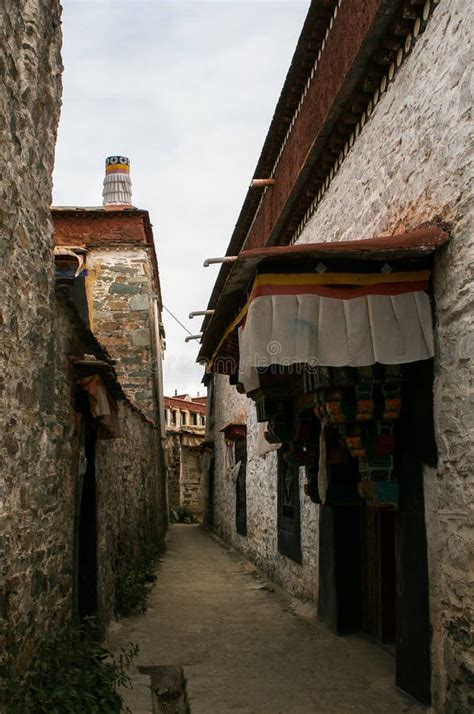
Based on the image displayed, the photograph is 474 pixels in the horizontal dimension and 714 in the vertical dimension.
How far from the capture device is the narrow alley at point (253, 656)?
4.52m

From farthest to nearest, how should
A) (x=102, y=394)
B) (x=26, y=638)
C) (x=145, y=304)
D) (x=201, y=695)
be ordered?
(x=145, y=304)
(x=102, y=394)
(x=201, y=695)
(x=26, y=638)

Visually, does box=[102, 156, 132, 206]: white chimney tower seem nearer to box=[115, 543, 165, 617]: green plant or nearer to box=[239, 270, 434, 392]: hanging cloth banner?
box=[115, 543, 165, 617]: green plant

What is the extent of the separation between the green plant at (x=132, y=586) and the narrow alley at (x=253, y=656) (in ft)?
0.53

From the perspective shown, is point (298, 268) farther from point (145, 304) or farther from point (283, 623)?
point (145, 304)

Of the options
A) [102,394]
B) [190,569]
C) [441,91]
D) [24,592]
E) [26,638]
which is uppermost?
[441,91]

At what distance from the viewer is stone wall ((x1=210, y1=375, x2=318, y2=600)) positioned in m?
7.55

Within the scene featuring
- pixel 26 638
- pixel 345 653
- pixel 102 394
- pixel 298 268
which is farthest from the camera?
pixel 345 653

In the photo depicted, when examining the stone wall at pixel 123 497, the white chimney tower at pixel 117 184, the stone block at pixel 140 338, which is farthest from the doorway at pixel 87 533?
the white chimney tower at pixel 117 184

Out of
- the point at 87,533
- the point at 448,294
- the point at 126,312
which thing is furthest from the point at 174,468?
the point at 448,294

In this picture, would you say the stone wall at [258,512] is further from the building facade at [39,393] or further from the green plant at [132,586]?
the building facade at [39,393]

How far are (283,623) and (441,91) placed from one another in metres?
5.21

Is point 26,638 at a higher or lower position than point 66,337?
lower

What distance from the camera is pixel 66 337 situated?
488cm

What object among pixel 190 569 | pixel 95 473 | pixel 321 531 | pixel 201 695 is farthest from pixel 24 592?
pixel 190 569
